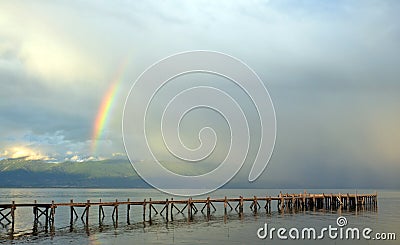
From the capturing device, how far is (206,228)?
5644 centimetres

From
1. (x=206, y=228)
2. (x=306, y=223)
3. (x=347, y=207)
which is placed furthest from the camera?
(x=347, y=207)

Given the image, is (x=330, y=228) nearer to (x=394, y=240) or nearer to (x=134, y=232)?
(x=394, y=240)

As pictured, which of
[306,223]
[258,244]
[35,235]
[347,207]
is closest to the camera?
[258,244]

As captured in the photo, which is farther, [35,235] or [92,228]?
[92,228]

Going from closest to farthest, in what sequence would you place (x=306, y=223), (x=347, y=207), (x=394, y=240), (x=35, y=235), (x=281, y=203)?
(x=394, y=240) → (x=35, y=235) → (x=306, y=223) → (x=281, y=203) → (x=347, y=207)

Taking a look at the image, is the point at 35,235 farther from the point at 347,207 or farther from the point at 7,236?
the point at 347,207

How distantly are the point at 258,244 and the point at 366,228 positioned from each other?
71.8 feet

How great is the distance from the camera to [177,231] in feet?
175

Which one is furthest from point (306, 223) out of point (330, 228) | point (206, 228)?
point (206, 228)

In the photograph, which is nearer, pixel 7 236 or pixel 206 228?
pixel 7 236

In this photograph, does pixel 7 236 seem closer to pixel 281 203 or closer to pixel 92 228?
pixel 92 228

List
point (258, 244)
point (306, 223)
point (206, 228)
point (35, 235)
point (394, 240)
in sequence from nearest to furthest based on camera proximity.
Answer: point (258, 244) < point (394, 240) < point (35, 235) < point (206, 228) < point (306, 223)

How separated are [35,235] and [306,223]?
124 feet

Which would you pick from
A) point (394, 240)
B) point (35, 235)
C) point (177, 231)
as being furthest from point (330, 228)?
point (35, 235)
